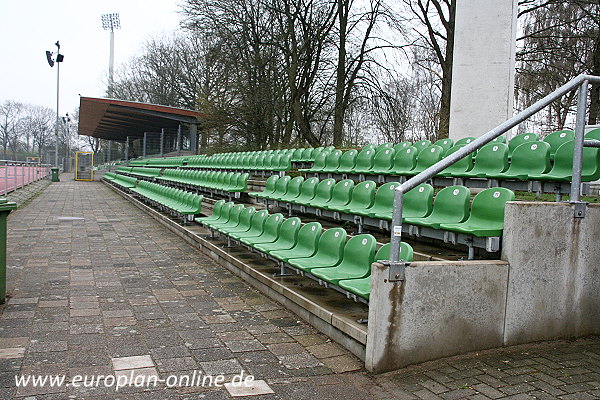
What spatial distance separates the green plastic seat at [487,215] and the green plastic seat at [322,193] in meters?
2.65

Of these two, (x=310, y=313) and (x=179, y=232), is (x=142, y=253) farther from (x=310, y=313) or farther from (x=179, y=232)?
(x=310, y=313)

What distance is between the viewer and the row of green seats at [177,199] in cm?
997

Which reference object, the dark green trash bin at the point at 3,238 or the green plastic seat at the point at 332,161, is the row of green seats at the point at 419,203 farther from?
the dark green trash bin at the point at 3,238

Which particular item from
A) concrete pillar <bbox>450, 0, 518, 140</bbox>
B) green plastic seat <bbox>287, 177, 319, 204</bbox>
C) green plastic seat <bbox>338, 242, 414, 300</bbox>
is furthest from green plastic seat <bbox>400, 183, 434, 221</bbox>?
concrete pillar <bbox>450, 0, 518, 140</bbox>

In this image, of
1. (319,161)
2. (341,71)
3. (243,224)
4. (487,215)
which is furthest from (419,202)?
(341,71)

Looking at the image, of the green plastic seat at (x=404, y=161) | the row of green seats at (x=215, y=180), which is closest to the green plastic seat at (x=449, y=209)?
the green plastic seat at (x=404, y=161)

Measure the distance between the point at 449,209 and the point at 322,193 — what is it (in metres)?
2.58

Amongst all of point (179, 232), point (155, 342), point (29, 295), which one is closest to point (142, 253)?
point (179, 232)

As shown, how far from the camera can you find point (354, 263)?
15.0 feet

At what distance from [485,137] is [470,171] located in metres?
2.36

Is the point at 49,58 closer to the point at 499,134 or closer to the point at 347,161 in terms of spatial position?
the point at 347,161

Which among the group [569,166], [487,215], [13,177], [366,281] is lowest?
[366,281]

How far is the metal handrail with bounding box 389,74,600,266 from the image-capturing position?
11.4 feet

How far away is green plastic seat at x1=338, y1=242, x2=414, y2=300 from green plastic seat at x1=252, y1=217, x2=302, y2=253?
1.63m
